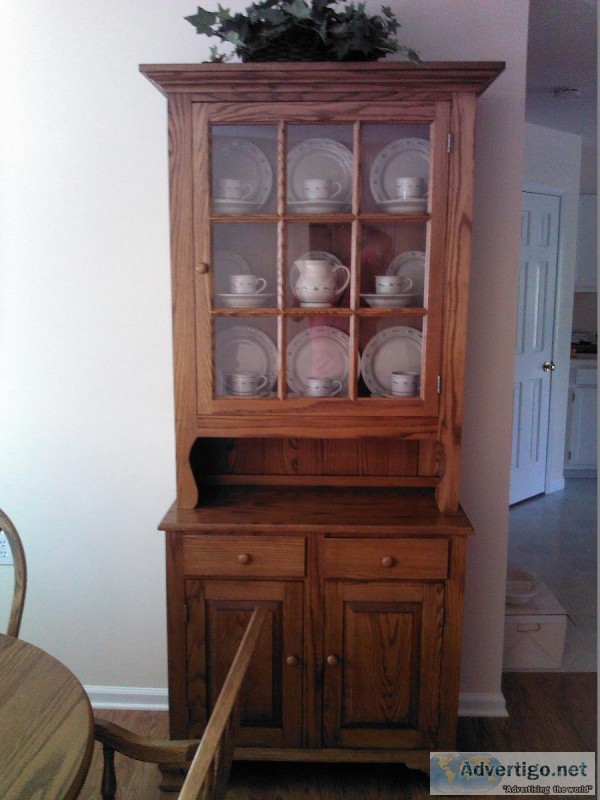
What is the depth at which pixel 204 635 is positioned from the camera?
1.90 meters

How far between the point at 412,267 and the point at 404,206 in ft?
0.53

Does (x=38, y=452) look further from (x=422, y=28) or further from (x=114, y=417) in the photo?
(x=422, y=28)

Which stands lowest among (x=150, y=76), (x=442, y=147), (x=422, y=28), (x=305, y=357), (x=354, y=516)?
(x=354, y=516)

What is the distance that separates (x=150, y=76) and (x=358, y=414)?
1025 millimetres

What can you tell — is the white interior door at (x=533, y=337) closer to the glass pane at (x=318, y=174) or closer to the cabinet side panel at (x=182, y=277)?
the glass pane at (x=318, y=174)

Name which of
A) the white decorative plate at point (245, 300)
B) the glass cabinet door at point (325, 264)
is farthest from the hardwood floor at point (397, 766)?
the white decorative plate at point (245, 300)

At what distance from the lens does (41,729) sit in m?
1.08

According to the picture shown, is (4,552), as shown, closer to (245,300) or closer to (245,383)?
(245,383)

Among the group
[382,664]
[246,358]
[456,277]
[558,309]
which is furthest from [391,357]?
[558,309]

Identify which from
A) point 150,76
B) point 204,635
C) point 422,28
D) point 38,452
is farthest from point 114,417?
point 422,28

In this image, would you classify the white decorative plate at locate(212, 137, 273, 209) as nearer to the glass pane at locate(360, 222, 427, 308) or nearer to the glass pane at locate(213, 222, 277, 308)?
the glass pane at locate(213, 222, 277, 308)

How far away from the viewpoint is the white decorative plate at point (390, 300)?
187 centimetres

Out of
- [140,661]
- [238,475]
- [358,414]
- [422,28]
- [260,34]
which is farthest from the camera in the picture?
[140,661]

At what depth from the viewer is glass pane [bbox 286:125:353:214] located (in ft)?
6.01
